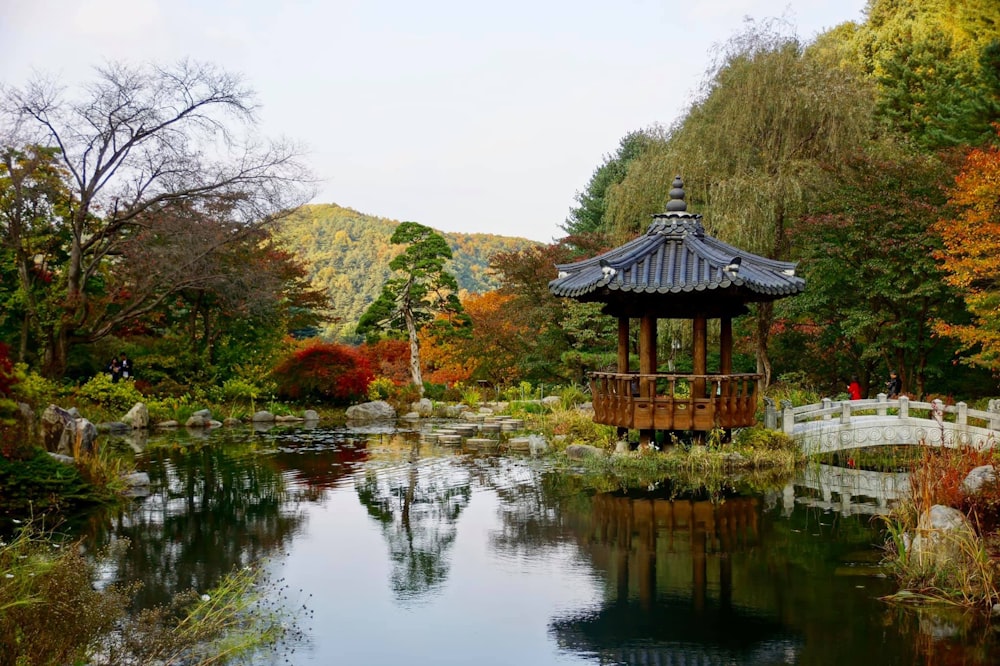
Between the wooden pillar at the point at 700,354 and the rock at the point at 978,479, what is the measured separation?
5.26 m

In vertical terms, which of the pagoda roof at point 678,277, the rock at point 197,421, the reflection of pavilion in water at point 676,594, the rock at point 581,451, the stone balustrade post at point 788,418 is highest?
the pagoda roof at point 678,277

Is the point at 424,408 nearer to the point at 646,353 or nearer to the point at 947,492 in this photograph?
the point at 646,353

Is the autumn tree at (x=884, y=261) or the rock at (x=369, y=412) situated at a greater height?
the autumn tree at (x=884, y=261)

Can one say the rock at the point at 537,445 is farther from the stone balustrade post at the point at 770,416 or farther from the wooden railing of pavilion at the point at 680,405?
the stone balustrade post at the point at 770,416

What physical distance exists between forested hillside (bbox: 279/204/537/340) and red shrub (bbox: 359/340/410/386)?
1559 centimetres

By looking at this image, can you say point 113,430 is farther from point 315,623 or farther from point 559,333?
point 315,623

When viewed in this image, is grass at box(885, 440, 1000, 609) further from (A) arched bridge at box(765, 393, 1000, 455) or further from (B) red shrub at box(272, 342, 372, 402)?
(B) red shrub at box(272, 342, 372, 402)

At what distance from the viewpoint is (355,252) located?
156ft

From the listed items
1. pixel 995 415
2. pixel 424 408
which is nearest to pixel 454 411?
pixel 424 408

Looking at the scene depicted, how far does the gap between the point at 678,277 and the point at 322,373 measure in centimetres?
1146

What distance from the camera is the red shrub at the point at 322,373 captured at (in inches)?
838

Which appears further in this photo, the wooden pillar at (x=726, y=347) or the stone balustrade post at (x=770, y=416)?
the stone balustrade post at (x=770, y=416)

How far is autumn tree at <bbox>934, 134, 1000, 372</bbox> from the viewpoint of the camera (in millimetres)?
12930

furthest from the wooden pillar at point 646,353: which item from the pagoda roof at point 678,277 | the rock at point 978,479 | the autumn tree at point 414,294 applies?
the autumn tree at point 414,294
